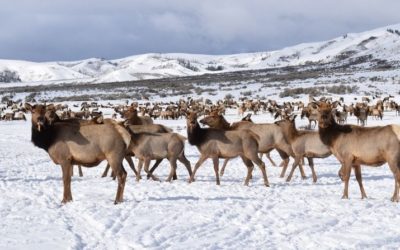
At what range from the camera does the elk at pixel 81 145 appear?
11.3 m

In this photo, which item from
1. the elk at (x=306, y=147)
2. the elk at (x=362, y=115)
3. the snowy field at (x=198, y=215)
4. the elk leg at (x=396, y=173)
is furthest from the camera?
the elk at (x=362, y=115)

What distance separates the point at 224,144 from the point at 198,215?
4929 millimetres

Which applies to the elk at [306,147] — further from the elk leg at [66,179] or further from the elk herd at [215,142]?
the elk leg at [66,179]

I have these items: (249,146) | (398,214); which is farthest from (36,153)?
(398,214)

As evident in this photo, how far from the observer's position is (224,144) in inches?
587

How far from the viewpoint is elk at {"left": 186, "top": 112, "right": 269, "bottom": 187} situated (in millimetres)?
14891

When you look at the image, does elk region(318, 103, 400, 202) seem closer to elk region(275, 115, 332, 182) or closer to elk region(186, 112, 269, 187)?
elk region(186, 112, 269, 187)

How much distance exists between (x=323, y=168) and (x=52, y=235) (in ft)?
38.5

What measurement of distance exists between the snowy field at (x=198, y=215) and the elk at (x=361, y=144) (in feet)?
2.46

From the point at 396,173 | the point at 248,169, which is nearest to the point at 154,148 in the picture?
the point at 248,169

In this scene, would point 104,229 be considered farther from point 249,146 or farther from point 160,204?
point 249,146

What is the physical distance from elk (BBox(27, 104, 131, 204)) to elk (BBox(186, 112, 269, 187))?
379cm

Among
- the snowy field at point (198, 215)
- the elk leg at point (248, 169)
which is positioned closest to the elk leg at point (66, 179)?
the snowy field at point (198, 215)

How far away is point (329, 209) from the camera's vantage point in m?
10.8
